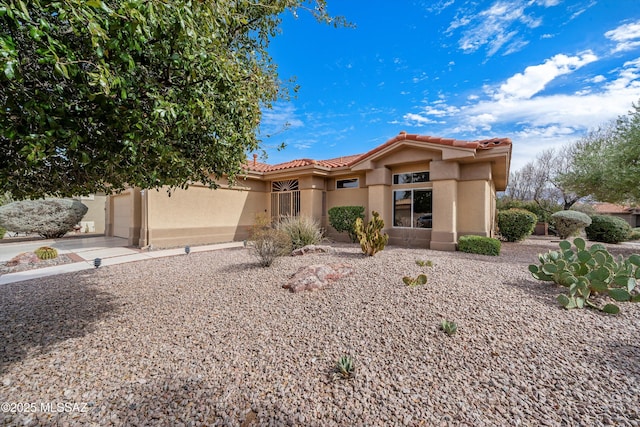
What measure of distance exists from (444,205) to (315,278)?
24.8 ft

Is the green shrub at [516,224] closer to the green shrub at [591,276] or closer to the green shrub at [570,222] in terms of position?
the green shrub at [570,222]

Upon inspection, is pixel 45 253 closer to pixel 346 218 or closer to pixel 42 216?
pixel 42 216

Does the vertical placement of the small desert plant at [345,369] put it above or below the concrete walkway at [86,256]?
below

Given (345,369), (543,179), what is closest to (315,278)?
(345,369)

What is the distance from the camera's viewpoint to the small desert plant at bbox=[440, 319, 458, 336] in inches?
150

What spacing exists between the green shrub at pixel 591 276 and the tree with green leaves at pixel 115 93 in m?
6.42

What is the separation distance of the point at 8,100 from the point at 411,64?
11130 millimetres

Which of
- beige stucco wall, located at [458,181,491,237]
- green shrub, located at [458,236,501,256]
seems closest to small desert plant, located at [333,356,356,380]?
green shrub, located at [458,236,501,256]

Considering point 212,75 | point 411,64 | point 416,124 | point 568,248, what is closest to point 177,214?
point 212,75

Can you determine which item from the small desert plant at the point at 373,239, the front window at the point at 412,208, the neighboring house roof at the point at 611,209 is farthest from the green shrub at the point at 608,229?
the neighboring house roof at the point at 611,209

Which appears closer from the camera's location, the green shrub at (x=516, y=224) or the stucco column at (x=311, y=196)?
the green shrub at (x=516, y=224)

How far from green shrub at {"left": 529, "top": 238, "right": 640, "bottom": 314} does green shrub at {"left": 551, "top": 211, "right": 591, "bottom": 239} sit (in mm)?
13087

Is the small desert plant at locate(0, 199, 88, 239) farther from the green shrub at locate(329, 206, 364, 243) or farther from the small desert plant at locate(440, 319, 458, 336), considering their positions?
the small desert plant at locate(440, 319, 458, 336)

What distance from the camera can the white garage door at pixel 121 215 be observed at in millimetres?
14010
